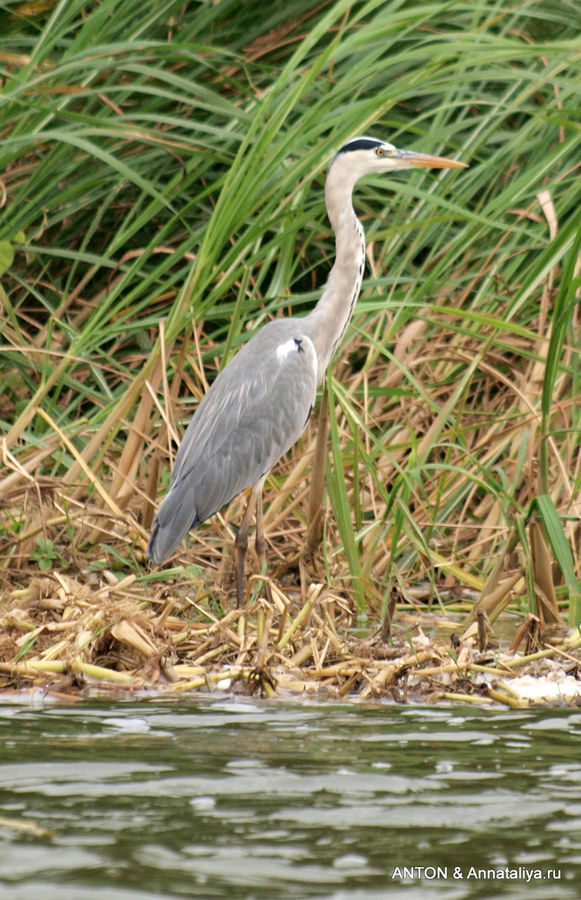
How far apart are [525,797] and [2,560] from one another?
2.80 meters

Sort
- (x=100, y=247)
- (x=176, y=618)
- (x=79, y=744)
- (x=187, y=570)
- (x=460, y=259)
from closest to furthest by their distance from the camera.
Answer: (x=79, y=744), (x=176, y=618), (x=187, y=570), (x=460, y=259), (x=100, y=247)

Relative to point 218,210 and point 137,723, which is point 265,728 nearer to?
point 137,723

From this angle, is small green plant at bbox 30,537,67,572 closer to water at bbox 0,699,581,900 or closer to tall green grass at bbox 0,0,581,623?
tall green grass at bbox 0,0,581,623

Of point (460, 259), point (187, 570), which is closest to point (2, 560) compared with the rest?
point (187, 570)

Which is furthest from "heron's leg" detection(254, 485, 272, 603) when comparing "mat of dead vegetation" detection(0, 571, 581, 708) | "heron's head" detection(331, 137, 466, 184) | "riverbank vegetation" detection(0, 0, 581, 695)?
"heron's head" detection(331, 137, 466, 184)

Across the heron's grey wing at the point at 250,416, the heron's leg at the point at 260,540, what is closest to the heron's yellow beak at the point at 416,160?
the heron's grey wing at the point at 250,416

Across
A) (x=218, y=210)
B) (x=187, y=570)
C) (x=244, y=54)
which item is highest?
(x=244, y=54)

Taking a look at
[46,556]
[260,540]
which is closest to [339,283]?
[260,540]

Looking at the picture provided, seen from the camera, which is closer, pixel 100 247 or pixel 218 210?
pixel 218 210

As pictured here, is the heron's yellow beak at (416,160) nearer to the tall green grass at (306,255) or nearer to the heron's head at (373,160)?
the heron's head at (373,160)

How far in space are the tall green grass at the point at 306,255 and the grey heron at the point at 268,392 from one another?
137 millimetres

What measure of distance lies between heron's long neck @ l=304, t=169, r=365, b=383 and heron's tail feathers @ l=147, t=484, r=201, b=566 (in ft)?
2.79

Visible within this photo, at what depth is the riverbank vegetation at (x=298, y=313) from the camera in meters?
4.56

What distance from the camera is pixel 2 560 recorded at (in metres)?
5.26
